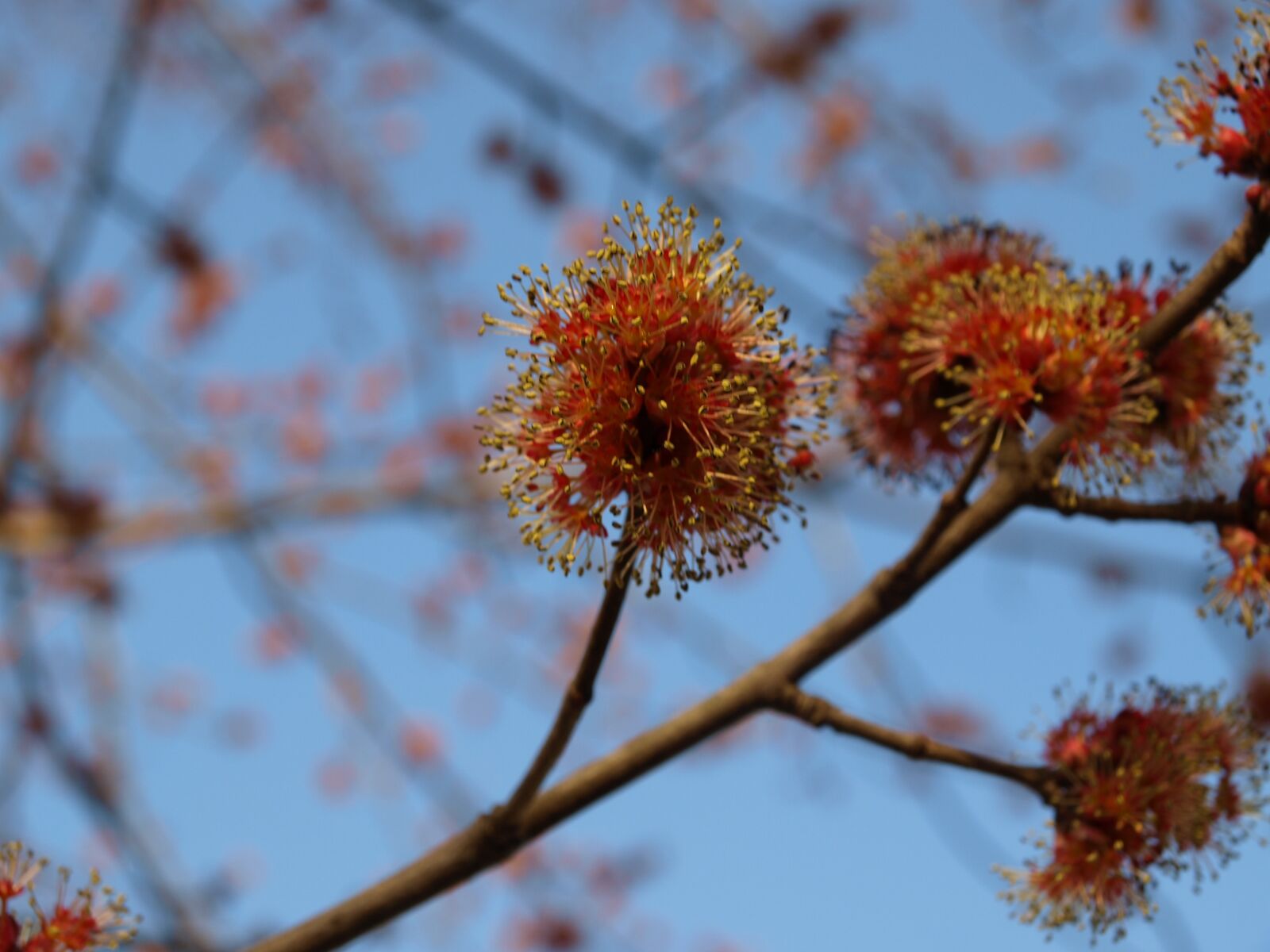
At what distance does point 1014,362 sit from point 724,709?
35.2 inches

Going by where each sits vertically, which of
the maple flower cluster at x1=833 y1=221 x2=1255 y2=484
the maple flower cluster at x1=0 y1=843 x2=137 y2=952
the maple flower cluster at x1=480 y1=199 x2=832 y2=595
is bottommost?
the maple flower cluster at x1=0 y1=843 x2=137 y2=952

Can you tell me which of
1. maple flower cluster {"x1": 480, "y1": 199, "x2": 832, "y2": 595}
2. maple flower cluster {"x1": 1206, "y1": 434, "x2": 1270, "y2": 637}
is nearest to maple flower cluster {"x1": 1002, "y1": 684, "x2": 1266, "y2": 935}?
maple flower cluster {"x1": 1206, "y1": 434, "x2": 1270, "y2": 637}

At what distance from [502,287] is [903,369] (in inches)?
43.7

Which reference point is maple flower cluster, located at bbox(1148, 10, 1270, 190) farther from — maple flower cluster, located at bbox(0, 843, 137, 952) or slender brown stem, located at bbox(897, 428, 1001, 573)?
maple flower cluster, located at bbox(0, 843, 137, 952)

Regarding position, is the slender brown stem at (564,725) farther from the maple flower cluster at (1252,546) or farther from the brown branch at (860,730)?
the maple flower cluster at (1252,546)

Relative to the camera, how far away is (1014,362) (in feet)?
7.63

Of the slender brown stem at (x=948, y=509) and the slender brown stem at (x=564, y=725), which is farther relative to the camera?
the slender brown stem at (x=948, y=509)

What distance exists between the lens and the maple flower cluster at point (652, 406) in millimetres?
1790

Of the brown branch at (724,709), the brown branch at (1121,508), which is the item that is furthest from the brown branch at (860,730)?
the brown branch at (1121,508)

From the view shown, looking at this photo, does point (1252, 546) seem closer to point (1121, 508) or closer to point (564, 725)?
point (1121, 508)

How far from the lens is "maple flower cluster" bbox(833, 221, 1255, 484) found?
7.47 feet

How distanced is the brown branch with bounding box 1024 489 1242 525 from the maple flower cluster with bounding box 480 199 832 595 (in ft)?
1.83

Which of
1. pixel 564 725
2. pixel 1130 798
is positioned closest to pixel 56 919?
pixel 564 725

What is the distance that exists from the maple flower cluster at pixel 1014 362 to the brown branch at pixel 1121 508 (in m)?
0.12
